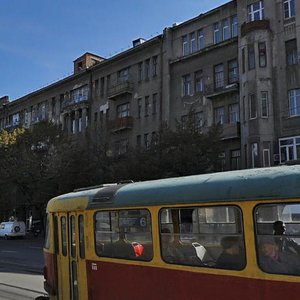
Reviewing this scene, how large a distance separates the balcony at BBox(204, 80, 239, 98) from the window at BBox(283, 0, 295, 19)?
539 cm

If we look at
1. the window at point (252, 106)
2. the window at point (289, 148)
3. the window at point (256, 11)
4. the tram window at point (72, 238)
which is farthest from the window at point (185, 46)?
the tram window at point (72, 238)

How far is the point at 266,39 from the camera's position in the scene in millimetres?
31547

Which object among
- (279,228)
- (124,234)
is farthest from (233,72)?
(279,228)

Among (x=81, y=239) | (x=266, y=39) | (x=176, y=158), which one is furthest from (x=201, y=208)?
(x=266, y=39)

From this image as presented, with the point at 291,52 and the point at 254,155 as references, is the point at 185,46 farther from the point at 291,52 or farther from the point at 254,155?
the point at 254,155

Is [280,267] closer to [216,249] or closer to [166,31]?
[216,249]

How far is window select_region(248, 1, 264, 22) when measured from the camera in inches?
1272

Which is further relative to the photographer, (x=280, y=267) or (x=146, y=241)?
(x=146, y=241)

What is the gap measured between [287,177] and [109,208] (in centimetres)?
283

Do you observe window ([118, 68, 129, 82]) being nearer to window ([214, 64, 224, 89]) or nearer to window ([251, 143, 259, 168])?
window ([214, 64, 224, 89])

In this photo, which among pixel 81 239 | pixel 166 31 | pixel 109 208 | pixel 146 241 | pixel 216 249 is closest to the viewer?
pixel 216 249

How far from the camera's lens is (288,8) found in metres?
31.1

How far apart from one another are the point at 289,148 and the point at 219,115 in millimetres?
6495

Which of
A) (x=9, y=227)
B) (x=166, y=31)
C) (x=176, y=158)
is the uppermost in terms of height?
(x=166, y=31)
